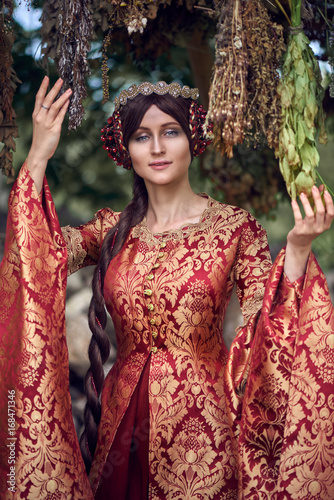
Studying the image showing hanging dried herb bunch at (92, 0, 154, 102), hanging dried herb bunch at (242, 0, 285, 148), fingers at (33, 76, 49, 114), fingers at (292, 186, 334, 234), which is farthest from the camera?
hanging dried herb bunch at (92, 0, 154, 102)

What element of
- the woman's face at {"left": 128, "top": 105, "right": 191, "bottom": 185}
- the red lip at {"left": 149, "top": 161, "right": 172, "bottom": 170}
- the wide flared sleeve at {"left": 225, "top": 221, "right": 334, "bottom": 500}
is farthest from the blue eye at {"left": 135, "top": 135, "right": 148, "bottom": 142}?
the wide flared sleeve at {"left": 225, "top": 221, "right": 334, "bottom": 500}

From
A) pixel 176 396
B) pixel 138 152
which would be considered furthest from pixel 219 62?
pixel 176 396

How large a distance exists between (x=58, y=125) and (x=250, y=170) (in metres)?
1.25

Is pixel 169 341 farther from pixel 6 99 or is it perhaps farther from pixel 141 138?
pixel 6 99

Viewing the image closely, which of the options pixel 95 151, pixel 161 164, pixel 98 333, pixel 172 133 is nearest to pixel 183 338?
pixel 98 333

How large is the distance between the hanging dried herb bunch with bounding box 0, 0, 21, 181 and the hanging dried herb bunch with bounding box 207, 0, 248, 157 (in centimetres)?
81

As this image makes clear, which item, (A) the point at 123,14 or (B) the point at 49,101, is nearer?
(B) the point at 49,101

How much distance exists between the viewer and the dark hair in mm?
2357

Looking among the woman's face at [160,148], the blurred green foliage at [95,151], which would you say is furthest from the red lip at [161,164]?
the blurred green foliage at [95,151]

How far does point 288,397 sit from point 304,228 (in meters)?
0.51

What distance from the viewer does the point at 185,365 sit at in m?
2.20

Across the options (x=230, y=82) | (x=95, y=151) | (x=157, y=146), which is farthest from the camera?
(x=95, y=151)

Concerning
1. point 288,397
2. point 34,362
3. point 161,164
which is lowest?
point 288,397

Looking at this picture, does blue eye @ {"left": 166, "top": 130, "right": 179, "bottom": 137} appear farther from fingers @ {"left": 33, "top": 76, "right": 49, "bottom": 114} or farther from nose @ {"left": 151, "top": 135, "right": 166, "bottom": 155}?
fingers @ {"left": 33, "top": 76, "right": 49, "bottom": 114}
